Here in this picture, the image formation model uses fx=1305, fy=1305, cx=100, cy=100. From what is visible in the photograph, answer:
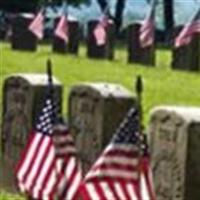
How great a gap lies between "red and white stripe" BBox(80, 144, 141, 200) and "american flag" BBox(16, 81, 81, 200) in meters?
0.90

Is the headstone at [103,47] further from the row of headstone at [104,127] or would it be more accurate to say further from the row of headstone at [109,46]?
the row of headstone at [104,127]

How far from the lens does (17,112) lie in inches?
525

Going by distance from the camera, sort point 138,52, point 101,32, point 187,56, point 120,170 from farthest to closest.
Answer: point 101,32, point 138,52, point 187,56, point 120,170

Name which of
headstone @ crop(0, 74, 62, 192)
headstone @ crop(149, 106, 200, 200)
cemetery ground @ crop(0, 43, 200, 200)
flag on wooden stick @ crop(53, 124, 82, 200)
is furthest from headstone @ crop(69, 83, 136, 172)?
cemetery ground @ crop(0, 43, 200, 200)

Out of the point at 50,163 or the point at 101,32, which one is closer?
the point at 50,163

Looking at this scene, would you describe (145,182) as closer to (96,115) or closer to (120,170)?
(120,170)

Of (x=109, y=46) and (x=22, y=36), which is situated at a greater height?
(x=22, y=36)

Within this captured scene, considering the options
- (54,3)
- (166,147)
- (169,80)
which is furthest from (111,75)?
(54,3)

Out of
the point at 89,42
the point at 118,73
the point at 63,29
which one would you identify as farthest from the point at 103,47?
the point at 118,73

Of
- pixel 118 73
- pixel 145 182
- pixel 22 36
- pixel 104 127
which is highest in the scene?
pixel 145 182

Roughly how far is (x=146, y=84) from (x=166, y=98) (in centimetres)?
153

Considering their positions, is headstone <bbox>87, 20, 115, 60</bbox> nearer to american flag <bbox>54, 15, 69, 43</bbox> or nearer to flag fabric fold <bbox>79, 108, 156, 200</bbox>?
american flag <bbox>54, 15, 69, 43</bbox>

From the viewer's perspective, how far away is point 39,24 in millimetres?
26078

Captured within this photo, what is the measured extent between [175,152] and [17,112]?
3.33m
